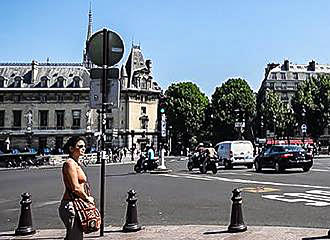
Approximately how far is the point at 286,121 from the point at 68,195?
287ft

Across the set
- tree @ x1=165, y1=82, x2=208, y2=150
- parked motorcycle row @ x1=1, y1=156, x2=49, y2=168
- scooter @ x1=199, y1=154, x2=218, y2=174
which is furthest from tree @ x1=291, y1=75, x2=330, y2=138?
scooter @ x1=199, y1=154, x2=218, y2=174

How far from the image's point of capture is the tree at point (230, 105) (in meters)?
86.0

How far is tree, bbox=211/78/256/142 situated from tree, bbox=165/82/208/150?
4.73 m

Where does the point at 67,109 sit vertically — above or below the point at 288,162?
above

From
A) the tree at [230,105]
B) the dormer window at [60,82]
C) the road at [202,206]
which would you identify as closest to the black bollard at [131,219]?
the road at [202,206]

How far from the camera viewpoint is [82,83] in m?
92.5

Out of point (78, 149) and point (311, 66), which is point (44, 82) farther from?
point (78, 149)

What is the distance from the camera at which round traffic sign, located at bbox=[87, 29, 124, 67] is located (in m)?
9.81

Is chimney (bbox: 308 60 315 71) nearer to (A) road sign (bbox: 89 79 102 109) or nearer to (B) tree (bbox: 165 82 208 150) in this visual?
(B) tree (bbox: 165 82 208 150)

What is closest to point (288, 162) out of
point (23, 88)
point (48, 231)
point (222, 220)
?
point (222, 220)

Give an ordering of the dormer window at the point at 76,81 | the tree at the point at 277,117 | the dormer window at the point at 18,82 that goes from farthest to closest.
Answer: the dormer window at the point at 18,82 < the dormer window at the point at 76,81 < the tree at the point at 277,117

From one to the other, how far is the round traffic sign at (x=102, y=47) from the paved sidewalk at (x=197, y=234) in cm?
320

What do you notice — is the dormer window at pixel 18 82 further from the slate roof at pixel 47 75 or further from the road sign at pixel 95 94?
the road sign at pixel 95 94

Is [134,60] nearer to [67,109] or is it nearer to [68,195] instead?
[67,109]
